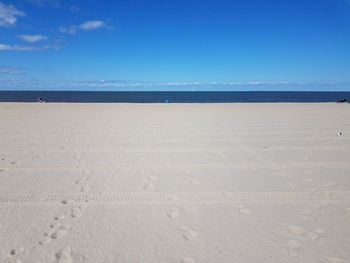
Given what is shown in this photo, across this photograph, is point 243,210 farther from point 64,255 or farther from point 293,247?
point 64,255

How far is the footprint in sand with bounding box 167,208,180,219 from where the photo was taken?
166 inches

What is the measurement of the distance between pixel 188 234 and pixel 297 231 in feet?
4.70

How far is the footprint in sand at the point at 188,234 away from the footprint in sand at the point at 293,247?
3.68ft

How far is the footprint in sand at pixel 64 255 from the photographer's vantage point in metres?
3.16

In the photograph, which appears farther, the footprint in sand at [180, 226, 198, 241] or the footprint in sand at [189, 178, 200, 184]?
the footprint in sand at [189, 178, 200, 184]

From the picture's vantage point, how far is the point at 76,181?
5660mm

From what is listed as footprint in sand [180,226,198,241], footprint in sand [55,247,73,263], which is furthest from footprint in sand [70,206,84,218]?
footprint in sand [180,226,198,241]

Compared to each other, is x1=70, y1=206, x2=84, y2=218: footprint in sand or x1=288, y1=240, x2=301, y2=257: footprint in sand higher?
x1=70, y1=206, x2=84, y2=218: footprint in sand

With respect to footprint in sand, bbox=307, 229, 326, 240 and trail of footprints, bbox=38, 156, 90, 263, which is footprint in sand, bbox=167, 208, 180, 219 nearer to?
trail of footprints, bbox=38, 156, 90, 263

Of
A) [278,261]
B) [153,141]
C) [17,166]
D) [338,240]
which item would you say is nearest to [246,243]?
[278,261]

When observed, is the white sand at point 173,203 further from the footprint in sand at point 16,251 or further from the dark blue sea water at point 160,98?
the dark blue sea water at point 160,98

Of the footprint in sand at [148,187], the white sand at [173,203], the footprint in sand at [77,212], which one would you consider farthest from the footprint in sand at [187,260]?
the footprint in sand at [148,187]

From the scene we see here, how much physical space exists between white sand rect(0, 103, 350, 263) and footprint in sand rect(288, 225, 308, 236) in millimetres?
16

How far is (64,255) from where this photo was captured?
3.25m
